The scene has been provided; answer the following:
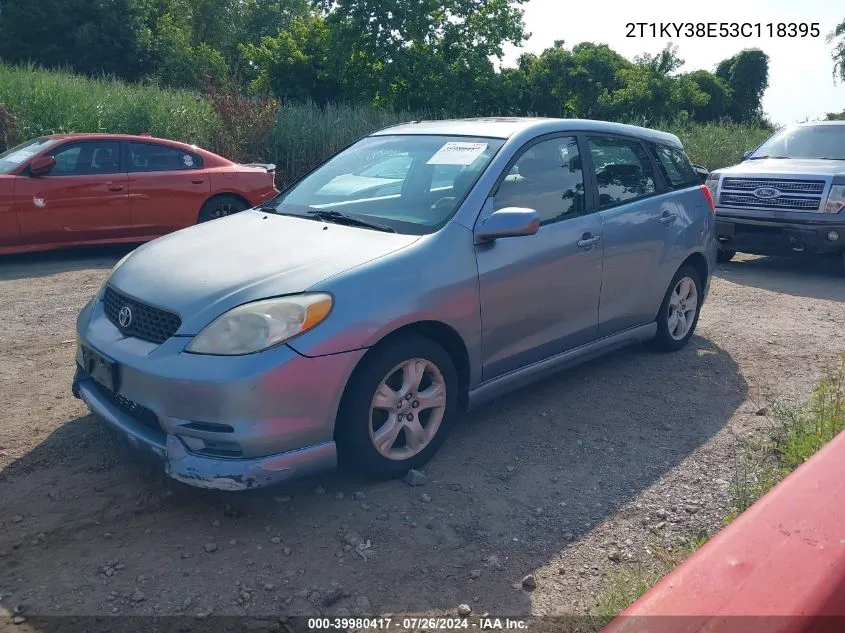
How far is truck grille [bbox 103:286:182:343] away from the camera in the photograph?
3469 mm

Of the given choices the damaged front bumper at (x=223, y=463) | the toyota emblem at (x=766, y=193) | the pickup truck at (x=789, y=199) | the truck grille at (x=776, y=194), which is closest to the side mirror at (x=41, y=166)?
the damaged front bumper at (x=223, y=463)

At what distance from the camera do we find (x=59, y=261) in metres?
9.02

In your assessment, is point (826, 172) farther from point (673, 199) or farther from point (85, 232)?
point (85, 232)

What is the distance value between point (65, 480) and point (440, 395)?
180 cm

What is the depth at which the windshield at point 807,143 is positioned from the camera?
33.1 feet

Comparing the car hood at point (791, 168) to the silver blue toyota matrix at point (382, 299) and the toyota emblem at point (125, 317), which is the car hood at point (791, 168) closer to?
the silver blue toyota matrix at point (382, 299)

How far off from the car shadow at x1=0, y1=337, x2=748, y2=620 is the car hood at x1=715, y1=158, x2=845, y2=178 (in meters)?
5.91

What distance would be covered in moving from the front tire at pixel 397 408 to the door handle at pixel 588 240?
126 cm

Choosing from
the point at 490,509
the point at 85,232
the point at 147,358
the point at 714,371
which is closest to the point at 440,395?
the point at 490,509

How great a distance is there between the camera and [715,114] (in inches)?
1304

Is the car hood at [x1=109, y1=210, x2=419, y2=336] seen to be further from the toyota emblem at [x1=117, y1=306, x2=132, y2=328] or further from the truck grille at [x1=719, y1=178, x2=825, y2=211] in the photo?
the truck grille at [x1=719, y1=178, x2=825, y2=211]

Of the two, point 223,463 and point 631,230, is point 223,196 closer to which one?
point 631,230

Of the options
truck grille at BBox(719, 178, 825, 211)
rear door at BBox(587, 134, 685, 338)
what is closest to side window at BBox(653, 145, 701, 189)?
rear door at BBox(587, 134, 685, 338)

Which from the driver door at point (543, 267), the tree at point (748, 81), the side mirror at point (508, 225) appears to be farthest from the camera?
the tree at point (748, 81)
